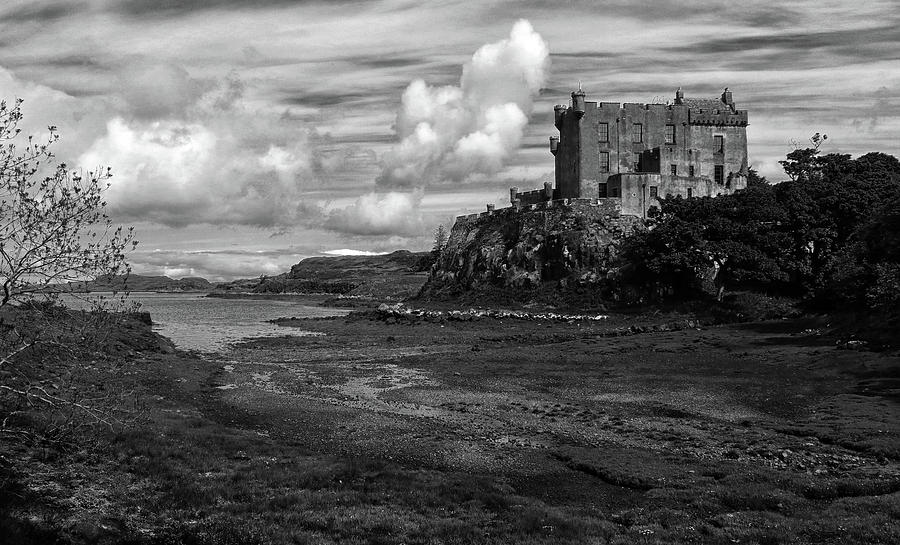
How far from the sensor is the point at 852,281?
51.3 meters

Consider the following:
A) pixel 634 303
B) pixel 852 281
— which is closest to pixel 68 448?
pixel 852 281

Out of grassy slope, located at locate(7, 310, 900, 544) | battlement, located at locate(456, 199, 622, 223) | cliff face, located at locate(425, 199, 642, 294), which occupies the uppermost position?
battlement, located at locate(456, 199, 622, 223)

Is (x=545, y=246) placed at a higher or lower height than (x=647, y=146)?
lower

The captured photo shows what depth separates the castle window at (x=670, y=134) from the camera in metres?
92.1

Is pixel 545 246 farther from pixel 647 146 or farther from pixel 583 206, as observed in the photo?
pixel 647 146

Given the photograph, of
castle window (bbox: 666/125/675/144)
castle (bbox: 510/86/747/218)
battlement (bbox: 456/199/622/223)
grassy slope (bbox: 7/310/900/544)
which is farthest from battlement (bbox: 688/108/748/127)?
grassy slope (bbox: 7/310/900/544)

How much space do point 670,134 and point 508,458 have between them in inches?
3114

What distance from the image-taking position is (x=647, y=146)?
3627 inches

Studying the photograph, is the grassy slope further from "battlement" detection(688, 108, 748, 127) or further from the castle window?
"battlement" detection(688, 108, 748, 127)

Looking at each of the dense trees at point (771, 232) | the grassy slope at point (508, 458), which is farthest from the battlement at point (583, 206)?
the grassy slope at point (508, 458)

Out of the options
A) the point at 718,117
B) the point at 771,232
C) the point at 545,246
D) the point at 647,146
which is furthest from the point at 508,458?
the point at 718,117

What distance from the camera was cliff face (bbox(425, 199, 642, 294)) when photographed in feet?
274

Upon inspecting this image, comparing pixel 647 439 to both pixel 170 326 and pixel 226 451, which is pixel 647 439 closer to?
pixel 226 451

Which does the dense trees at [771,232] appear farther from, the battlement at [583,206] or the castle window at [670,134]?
the castle window at [670,134]
